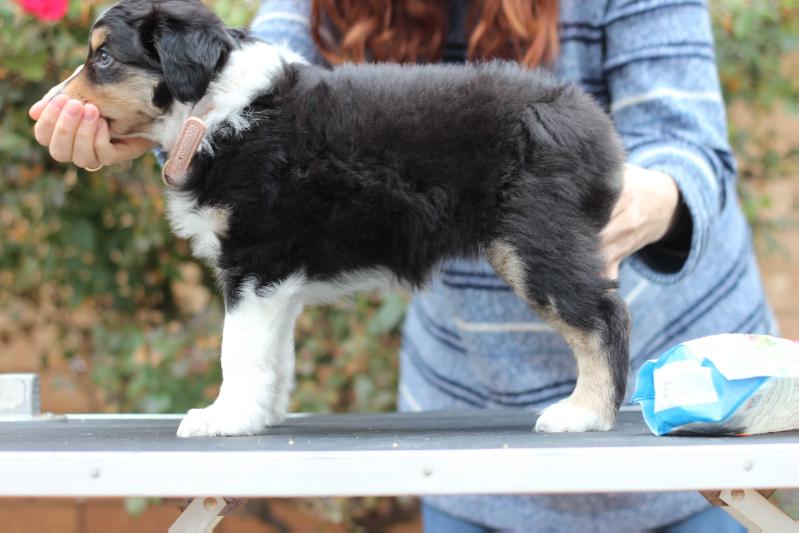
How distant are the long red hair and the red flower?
3.58 feet

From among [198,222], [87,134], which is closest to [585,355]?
[198,222]

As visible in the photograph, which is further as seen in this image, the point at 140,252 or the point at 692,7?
the point at 140,252

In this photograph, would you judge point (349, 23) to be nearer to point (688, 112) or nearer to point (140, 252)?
Result: point (688, 112)

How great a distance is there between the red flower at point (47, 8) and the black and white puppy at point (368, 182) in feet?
4.69

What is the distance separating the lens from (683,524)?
272cm

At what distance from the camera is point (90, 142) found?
224 centimetres

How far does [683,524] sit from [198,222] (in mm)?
1519

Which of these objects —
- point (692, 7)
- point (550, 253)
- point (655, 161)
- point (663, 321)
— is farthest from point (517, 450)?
point (692, 7)

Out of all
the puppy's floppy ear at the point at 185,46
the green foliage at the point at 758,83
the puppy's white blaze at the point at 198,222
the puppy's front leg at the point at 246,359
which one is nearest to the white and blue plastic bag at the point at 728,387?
the puppy's front leg at the point at 246,359

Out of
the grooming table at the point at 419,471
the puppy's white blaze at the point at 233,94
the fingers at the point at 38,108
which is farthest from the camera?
the fingers at the point at 38,108

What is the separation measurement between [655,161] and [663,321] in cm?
50

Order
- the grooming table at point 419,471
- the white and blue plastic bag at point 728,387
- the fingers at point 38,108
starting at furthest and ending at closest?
the fingers at point 38,108, the white and blue plastic bag at point 728,387, the grooming table at point 419,471

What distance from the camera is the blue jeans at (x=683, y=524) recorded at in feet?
8.76

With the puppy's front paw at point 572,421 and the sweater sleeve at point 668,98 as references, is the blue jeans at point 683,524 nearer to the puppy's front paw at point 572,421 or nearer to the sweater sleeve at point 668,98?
the sweater sleeve at point 668,98
